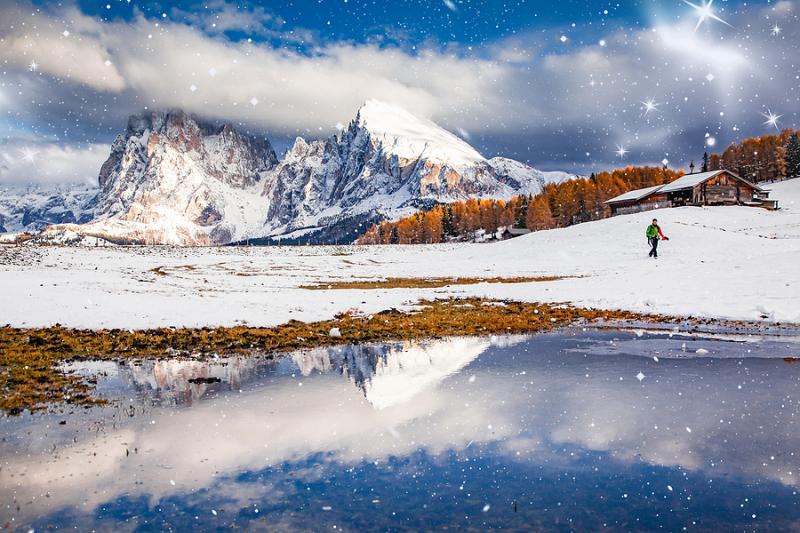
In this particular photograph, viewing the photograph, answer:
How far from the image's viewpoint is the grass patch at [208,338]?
37.1ft

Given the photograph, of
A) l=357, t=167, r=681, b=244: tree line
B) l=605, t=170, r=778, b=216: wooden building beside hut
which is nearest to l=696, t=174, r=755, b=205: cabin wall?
l=605, t=170, r=778, b=216: wooden building beside hut

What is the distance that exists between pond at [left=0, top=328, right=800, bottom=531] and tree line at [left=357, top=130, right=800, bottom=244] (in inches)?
5382

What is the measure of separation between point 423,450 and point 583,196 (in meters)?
146

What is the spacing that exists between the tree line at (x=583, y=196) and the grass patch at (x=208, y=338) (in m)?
126

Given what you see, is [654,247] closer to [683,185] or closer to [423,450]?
[423,450]

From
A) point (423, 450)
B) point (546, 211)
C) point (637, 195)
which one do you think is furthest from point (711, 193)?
point (423, 450)

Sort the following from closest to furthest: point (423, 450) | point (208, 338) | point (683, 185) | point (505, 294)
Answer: point (423, 450), point (208, 338), point (505, 294), point (683, 185)

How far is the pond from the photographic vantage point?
573cm

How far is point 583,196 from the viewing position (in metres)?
143

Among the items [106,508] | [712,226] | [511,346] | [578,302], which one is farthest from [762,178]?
[106,508]

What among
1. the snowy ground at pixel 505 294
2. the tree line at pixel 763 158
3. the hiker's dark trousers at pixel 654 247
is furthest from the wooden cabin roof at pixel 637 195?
the tree line at pixel 763 158

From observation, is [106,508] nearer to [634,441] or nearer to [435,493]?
[435,493]

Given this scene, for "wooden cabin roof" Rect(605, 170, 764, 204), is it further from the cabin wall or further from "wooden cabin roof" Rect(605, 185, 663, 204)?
the cabin wall

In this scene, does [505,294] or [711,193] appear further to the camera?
[711,193]
